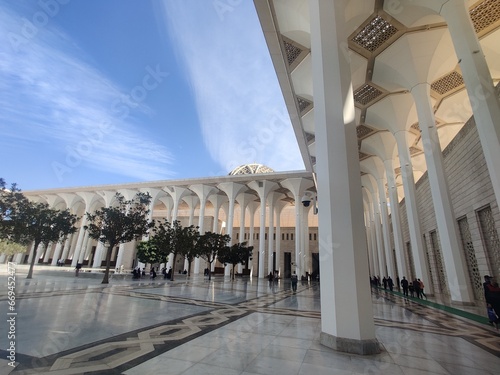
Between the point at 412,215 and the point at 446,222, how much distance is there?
13.2 feet

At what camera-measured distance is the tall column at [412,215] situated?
1407 centimetres

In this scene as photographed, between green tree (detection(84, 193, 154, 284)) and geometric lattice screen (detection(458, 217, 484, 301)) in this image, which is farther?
green tree (detection(84, 193, 154, 284))

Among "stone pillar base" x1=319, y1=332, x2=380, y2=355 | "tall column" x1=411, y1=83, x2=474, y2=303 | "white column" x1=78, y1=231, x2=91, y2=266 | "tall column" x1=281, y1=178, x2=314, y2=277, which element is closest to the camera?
"stone pillar base" x1=319, y1=332, x2=380, y2=355

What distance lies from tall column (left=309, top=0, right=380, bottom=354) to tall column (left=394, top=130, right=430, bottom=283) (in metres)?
12.5

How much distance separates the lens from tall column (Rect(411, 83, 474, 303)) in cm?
1039

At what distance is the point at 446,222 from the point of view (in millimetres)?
10914

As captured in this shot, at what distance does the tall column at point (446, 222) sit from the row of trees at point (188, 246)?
58.0 feet

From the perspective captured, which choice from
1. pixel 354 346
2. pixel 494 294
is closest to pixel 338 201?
pixel 354 346

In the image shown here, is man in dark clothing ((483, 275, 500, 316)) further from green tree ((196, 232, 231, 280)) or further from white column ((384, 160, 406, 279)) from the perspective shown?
green tree ((196, 232, 231, 280))

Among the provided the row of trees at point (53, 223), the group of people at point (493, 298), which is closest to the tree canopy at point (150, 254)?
the row of trees at point (53, 223)

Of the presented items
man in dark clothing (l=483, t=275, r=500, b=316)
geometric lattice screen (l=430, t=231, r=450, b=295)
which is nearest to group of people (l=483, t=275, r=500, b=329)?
man in dark clothing (l=483, t=275, r=500, b=316)

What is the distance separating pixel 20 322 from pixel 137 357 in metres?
3.50

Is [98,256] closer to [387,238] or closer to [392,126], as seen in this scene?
[387,238]

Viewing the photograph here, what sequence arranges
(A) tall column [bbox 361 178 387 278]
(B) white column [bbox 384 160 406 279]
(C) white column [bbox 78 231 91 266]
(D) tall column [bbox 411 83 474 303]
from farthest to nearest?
(C) white column [bbox 78 231 91 266], (A) tall column [bbox 361 178 387 278], (B) white column [bbox 384 160 406 279], (D) tall column [bbox 411 83 474 303]
